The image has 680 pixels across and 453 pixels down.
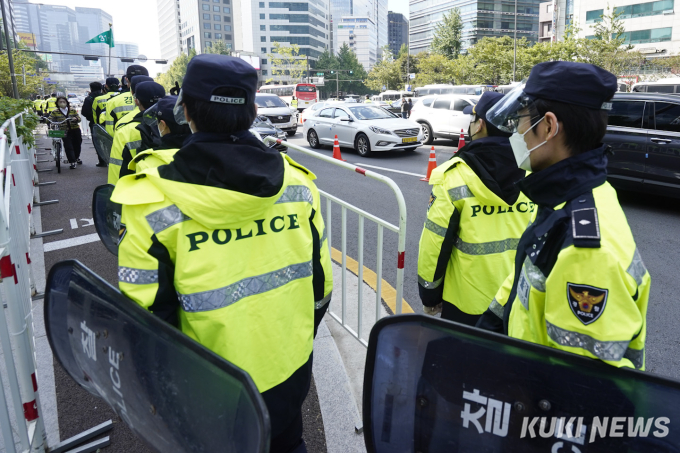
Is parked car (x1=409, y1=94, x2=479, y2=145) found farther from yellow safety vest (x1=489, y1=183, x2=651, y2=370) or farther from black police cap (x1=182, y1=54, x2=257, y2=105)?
yellow safety vest (x1=489, y1=183, x2=651, y2=370)

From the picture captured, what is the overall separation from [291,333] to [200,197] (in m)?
0.60

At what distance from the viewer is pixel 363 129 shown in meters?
14.1

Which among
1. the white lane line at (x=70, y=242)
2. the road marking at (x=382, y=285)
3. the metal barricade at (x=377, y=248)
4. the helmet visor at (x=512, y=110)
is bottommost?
the road marking at (x=382, y=285)

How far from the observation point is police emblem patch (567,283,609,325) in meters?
1.15

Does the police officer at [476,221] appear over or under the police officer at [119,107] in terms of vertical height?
under

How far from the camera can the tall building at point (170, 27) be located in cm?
14146

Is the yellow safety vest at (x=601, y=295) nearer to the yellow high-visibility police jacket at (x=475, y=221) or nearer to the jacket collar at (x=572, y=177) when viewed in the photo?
the jacket collar at (x=572, y=177)

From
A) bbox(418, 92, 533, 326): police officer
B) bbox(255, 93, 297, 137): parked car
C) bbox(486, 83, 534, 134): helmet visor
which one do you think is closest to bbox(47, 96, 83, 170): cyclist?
bbox(255, 93, 297, 137): parked car

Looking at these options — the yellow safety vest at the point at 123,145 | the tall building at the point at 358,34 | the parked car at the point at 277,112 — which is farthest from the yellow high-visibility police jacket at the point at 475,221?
the tall building at the point at 358,34

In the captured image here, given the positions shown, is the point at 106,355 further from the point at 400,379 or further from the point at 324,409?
the point at 324,409

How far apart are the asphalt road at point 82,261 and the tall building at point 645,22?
49.1 meters

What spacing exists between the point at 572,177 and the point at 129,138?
12.4ft

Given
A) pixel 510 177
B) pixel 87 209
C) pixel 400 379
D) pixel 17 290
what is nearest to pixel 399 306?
pixel 510 177

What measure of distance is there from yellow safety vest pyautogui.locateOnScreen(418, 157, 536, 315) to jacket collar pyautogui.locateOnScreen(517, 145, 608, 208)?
104 cm
